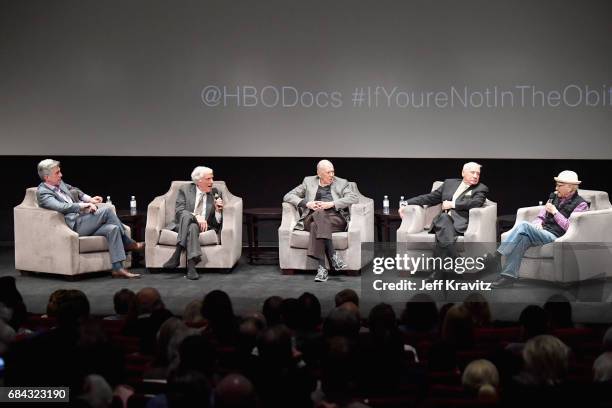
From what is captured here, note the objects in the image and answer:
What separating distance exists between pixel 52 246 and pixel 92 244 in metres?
0.33

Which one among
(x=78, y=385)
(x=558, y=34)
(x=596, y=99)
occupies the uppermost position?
(x=558, y=34)

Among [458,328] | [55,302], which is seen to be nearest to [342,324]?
[458,328]

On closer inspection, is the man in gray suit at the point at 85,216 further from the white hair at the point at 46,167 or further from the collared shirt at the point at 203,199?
the collared shirt at the point at 203,199

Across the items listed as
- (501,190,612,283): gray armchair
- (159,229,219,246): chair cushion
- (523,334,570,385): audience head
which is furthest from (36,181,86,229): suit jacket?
(523,334,570,385): audience head

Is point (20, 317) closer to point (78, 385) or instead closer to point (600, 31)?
point (78, 385)

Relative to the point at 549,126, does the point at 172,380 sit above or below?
below

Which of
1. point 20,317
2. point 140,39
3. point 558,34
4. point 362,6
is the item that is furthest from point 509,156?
Result: point 20,317

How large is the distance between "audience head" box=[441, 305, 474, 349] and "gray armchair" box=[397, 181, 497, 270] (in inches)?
118

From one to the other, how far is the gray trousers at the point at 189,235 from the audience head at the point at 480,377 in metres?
4.46

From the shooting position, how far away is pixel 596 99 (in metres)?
8.70

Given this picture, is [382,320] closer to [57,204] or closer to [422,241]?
[422,241]

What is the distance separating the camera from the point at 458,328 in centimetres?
421

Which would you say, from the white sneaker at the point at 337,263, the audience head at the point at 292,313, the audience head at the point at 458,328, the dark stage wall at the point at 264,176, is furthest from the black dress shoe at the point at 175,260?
the audience head at the point at 458,328

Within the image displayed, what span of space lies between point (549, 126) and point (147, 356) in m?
5.68
